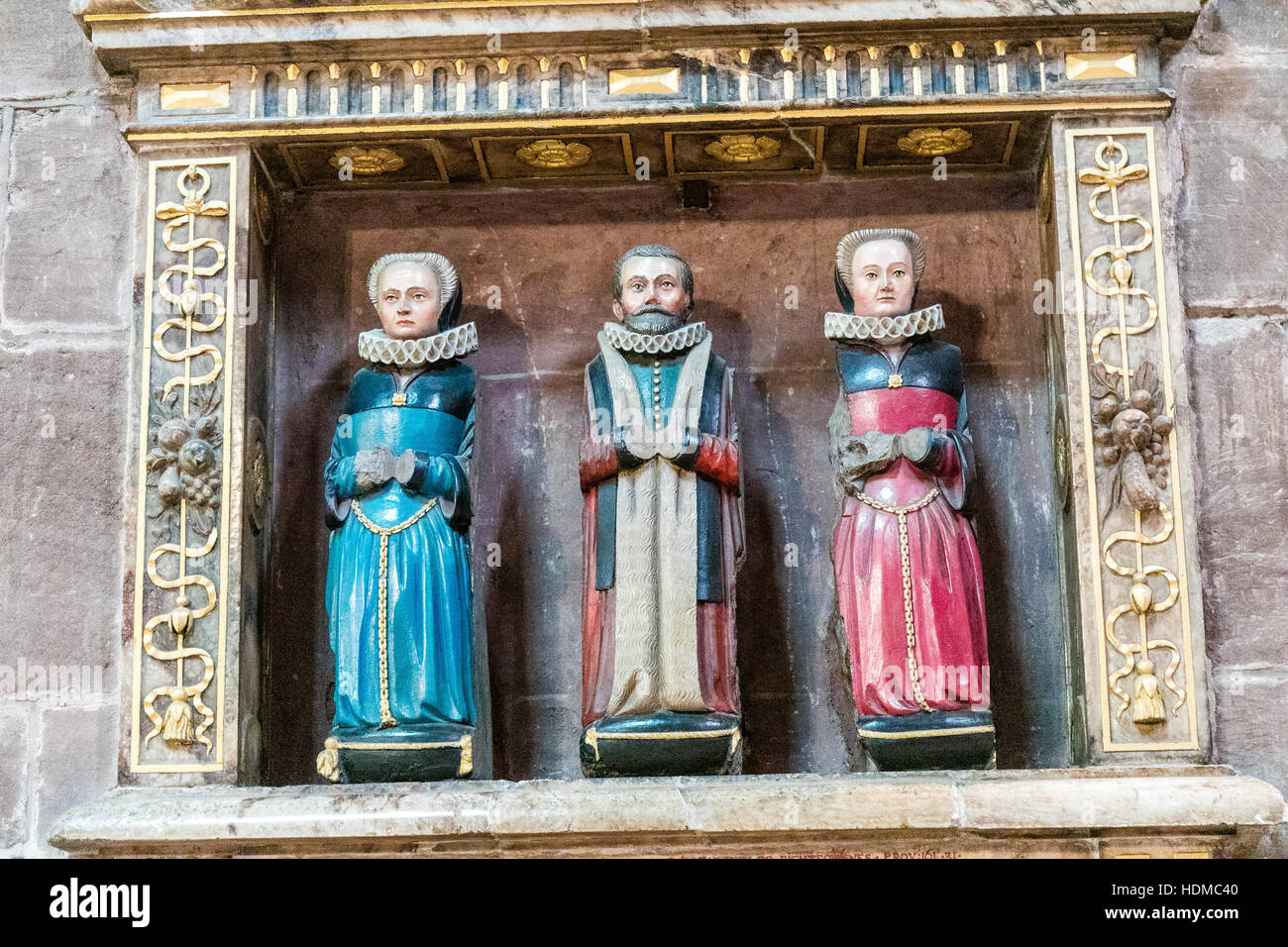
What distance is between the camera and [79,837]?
5652 mm

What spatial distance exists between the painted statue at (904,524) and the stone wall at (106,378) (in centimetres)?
75

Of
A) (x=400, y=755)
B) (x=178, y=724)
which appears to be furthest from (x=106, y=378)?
(x=400, y=755)

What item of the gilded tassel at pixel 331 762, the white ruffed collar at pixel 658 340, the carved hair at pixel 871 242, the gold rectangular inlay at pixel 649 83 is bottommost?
the gilded tassel at pixel 331 762

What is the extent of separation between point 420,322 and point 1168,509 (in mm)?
2282

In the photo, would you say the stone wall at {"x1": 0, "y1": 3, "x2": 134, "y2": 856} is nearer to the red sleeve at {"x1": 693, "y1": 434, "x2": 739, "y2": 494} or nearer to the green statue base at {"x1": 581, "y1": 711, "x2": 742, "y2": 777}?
the green statue base at {"x1": 581, "y1": 711, "x2": 742, "y2": 777}

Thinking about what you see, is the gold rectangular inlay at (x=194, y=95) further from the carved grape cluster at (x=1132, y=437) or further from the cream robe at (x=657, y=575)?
the carved grape cluster at (x=1132, y=437)

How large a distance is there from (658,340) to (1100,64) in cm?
161

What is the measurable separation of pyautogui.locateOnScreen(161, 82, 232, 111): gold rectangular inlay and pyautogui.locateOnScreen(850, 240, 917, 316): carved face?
2.03 m

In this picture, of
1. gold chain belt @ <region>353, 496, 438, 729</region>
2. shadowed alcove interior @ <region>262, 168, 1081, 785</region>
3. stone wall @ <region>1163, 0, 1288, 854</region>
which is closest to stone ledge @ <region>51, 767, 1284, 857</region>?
gold chain belt @ <region>353, 496, 438, 729</region>

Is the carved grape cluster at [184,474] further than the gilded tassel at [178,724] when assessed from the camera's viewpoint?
Yes

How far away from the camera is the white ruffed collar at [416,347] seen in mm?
6203

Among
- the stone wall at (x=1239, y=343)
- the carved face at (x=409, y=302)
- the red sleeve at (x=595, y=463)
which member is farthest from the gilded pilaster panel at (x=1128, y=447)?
the carved face at (x=409, y=302)

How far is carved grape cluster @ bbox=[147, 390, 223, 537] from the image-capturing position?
611cm

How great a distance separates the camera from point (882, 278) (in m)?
6.24
